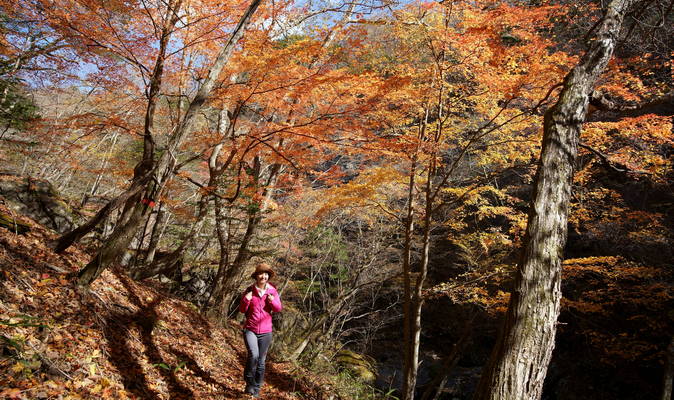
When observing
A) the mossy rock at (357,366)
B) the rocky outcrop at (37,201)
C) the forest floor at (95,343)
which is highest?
the rocky outcrop at (37,201)

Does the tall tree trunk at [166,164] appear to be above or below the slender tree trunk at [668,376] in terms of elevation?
above

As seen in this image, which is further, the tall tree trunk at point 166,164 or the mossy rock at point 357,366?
the mossy rock at point 357,366

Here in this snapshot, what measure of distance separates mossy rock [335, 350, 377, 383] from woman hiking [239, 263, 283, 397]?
722cm

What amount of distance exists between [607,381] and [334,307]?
969cm

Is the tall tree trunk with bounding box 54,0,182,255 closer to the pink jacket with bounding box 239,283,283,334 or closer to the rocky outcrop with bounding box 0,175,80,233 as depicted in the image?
the pink jacket with bounding box 239,283,283,334

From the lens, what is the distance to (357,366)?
11.4 metres

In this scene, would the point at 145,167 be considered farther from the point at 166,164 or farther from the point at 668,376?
the point at 668,376

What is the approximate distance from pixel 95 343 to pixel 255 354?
175 cm

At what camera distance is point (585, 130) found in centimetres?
743

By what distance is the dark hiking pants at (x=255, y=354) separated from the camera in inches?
156

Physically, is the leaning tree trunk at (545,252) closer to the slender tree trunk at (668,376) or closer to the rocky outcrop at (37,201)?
the slender tree trunk at (668,376)

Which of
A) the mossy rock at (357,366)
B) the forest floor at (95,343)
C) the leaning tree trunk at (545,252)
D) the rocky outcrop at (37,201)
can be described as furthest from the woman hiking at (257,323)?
the rocky outcrop at (37,201)

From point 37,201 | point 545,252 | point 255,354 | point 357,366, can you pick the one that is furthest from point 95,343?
point 357,366

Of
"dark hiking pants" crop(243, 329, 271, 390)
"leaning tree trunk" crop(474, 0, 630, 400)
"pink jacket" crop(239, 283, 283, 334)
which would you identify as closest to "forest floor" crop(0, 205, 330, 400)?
"dark hiking pants" crop(243, 329, 271, 390)
